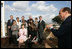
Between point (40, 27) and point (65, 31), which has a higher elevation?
point (65, 31)

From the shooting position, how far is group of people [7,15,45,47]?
5312 mm

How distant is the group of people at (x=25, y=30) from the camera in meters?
5.31

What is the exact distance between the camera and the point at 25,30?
5496 mm

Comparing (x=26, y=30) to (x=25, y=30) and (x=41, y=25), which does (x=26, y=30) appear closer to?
Answer: (x=25, y=30)

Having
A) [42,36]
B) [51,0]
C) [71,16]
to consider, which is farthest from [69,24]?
[42,36]

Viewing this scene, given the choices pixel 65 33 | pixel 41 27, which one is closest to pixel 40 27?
pixel 41 27

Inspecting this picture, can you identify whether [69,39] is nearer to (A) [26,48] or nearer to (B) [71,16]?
(B) [71,16]

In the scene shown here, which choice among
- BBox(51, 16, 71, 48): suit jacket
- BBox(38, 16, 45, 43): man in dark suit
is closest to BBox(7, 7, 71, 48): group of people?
BBox(38, 16, 45, 43): man in dark suit

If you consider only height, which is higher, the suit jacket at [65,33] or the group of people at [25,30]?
the suit jacket at [65,33]

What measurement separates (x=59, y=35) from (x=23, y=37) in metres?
2.74

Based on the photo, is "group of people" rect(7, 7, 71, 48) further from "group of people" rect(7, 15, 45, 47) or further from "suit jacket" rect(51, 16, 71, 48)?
"suit jacket" rect(51, 16, 71, 48)

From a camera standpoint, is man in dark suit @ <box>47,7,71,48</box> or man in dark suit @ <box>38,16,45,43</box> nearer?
man in dark suit @ <box>47,7,71,48</box>

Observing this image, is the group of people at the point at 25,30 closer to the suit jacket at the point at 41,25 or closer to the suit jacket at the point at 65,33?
the suit jacket at the point at 41,25

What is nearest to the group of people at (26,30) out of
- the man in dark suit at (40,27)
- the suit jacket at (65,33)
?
the man in dark suit at (40,27)
